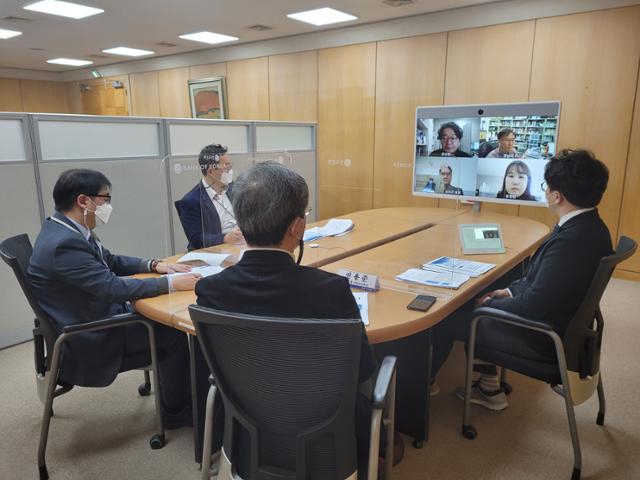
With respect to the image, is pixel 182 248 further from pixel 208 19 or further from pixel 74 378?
pixel 208 19

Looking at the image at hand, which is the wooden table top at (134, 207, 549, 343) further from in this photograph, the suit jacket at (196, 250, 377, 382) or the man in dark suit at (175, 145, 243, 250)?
the suit jacket at (196, 250, 377, 382)

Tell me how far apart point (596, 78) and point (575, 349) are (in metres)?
3.65

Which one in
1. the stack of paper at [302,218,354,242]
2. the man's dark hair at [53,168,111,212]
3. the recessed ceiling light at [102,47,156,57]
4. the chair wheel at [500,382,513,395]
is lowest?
the chair wheel at [500,382,513,395]

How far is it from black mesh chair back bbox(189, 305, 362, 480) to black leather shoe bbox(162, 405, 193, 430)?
101cm

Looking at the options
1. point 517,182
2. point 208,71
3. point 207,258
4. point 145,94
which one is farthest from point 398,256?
point 145,94

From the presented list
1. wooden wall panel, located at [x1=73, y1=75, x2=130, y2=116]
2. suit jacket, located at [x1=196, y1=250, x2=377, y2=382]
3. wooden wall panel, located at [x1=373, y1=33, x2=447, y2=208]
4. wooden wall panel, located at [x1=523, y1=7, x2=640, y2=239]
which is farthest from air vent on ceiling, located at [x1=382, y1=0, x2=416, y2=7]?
wooden wall panel, located at [x1=73, y1=75, x2=130, y2=116]

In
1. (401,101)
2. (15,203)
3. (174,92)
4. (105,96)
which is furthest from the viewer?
(105,96)

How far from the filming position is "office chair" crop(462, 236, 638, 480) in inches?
66.8

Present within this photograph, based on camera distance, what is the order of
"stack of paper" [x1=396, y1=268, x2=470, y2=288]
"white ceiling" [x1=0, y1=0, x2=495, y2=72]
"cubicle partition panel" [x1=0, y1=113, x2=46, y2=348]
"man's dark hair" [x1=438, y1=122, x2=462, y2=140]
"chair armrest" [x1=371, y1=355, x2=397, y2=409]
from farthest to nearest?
"white ceiling" [x1=0, y1=0, x2=495, y2=72] < "man's dark hair" [x1=438, y1=122, x2=462, y2=140] < "cubicle partition panel" [x1=0, y1=113, x2=46, y2=348] < "stack of paper" [x1=396, y1=268, x2=470, y2=288] < "chair armrest" [x1=371, y1=355, x2=397, y2=409]

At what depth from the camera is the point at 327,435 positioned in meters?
1.11

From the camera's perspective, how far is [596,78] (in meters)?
4.38

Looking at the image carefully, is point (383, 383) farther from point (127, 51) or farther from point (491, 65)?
point (127, 51)

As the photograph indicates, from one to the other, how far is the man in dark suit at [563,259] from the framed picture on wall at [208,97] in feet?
20.5

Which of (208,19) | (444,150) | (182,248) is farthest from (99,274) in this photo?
(208,19)
